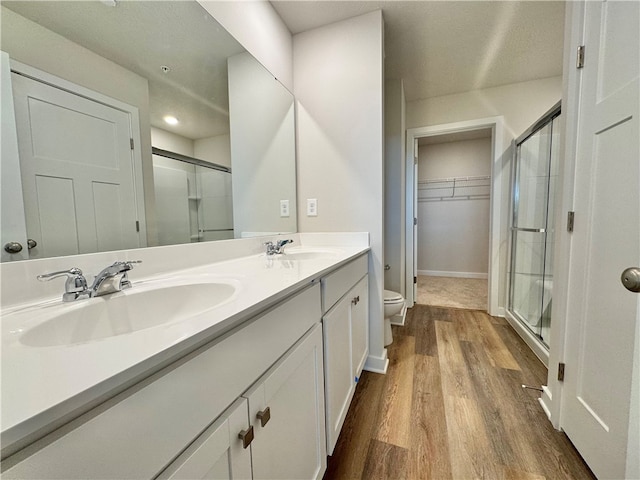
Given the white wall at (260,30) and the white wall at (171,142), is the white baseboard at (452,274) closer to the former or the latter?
the white wall at (260,30)

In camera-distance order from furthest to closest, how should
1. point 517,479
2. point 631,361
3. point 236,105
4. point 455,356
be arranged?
point 455,356 → point 236,105 → point 517,479 → point 631,361

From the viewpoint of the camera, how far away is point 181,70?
3.52 feet

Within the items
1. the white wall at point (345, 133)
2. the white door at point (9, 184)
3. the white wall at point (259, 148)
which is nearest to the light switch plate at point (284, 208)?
the white wall at point (259, 148)

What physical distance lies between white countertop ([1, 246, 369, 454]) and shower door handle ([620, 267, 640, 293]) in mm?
1059

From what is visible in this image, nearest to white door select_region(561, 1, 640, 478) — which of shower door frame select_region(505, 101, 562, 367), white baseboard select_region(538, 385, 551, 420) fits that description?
white baseboard select_region(538, 385, 551, 420)

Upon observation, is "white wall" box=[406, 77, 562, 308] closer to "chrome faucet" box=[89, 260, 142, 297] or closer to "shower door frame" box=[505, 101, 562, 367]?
"shower door frame" box=[505, 101, 562, 367]

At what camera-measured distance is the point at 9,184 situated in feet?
1.99

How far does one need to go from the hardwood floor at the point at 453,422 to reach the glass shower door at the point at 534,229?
371 millimetres

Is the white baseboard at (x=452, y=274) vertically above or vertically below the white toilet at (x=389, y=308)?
below

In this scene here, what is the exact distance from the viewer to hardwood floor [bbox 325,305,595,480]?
1063mm

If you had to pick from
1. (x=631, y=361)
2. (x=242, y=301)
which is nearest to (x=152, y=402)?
(x=242, y=301)

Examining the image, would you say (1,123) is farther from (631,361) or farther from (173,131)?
(631,361)

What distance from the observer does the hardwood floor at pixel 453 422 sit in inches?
41.9

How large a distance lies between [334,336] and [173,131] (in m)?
1.05
